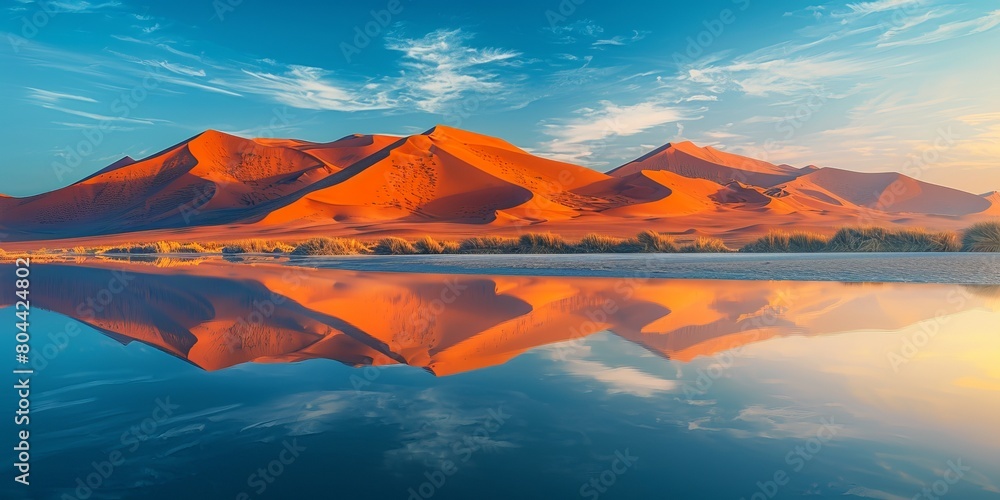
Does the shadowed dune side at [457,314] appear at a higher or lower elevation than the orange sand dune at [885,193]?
lower

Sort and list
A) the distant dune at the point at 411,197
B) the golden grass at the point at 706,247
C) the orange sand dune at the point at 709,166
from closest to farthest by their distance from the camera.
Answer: the golden grass at the point at 706,247 → the distant dune at the point at 411,197 → the orange sand dune at the point at 709,166

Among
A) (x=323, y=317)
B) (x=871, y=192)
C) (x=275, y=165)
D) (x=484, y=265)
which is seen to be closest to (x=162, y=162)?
(x=275, y=165)

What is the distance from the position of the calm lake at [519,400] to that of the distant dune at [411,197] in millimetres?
28560

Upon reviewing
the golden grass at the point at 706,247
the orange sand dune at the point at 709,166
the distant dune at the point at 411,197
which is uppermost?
the orange sand dune at the point at 709,166

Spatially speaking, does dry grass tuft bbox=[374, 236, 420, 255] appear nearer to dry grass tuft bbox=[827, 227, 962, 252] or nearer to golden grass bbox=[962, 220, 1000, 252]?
dry grass tuft bbox=[827, 227, 962, 252]

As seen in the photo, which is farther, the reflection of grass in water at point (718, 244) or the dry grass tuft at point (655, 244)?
the dry grass tuft at point (655, 244)

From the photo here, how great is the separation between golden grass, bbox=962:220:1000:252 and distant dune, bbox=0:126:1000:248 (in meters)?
16.5

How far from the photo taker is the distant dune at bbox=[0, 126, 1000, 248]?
151 feet

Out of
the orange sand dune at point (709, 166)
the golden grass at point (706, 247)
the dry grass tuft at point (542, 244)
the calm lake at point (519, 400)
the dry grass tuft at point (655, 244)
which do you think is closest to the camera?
the calm lake at point (519, 400)

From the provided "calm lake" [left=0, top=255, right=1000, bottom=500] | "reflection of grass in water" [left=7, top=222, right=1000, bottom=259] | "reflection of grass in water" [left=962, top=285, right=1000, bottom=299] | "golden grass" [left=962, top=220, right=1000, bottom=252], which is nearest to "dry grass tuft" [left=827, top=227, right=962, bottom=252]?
"reflection of grass in water" [left=7, top=222, right=1000, bottom=259]

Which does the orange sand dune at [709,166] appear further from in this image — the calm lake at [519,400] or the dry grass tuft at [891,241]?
the calm lake at [519,400]

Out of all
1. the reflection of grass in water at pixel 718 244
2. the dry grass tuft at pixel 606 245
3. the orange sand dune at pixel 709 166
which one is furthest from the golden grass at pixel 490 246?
the orange sand dune at pixel 709 166

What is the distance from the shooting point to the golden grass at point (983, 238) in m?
15.5

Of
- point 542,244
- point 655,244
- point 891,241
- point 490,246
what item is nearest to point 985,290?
point 891,241
